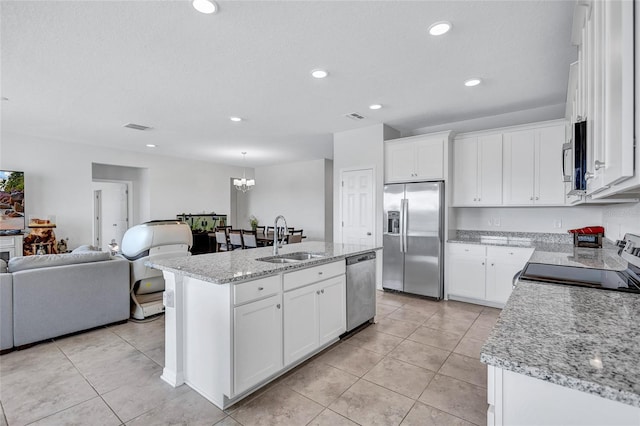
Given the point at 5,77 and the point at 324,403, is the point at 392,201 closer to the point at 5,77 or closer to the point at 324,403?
the point at 324,403

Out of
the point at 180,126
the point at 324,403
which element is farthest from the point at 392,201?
the point at 180,126

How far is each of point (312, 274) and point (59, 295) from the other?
8.15 ft

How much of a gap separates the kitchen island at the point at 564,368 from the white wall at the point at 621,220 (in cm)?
170

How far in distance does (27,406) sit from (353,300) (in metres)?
2.51

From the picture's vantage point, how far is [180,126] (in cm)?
499

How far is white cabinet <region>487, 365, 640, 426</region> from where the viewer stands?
2.32 ft

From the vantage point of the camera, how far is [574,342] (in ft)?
2.94

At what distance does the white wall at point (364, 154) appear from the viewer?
4914 millimetres

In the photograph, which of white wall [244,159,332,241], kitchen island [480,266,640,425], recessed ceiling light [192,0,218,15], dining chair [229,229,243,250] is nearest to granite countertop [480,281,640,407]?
kitchen island [480,266,640,425]

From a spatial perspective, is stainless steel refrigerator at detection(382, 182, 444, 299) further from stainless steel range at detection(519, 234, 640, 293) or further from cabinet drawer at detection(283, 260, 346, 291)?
stainless steel range at detection(519, 234, 640, 293)

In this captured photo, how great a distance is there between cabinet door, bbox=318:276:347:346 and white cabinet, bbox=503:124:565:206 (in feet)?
8.88

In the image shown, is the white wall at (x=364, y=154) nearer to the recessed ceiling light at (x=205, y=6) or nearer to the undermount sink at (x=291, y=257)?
the undermount sink at (x=291, y=257)

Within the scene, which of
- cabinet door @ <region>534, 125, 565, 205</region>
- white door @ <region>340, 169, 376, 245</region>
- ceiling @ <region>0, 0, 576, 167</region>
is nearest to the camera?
ceiling @ <region>0, 0, 576, 167</region>

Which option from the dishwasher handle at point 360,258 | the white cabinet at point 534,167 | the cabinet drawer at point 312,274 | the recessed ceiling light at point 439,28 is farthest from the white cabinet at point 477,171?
the cabinet drawer at point 312,274
